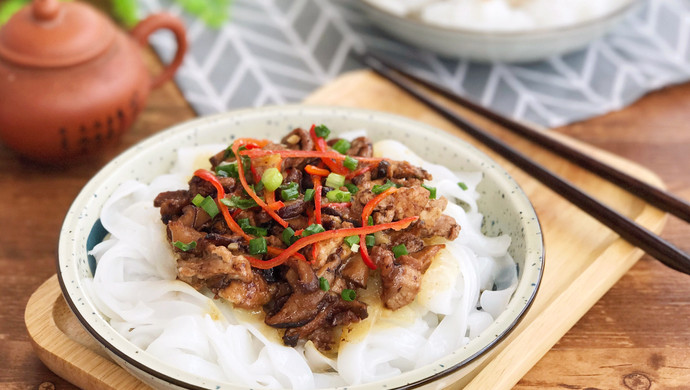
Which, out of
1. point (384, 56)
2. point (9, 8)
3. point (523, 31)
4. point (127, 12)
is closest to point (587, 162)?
point (523, 31)

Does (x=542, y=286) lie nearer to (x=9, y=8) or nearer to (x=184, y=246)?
(x=184, y=246)

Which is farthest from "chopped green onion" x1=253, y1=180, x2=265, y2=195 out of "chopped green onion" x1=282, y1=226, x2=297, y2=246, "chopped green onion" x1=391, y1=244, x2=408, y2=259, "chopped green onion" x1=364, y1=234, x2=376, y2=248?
"chopped green onion" x1=391, y1=244, x2=408, y2=259

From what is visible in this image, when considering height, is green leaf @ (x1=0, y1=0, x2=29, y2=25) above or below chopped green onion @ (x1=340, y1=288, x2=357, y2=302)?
below

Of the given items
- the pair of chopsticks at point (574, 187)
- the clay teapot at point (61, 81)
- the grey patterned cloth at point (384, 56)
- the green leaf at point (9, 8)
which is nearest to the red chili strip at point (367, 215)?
the pair of chopsticks at point (574, 187)

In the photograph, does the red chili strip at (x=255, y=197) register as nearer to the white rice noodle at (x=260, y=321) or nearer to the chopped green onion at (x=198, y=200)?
the chopped green onion at (x=198, y=200)

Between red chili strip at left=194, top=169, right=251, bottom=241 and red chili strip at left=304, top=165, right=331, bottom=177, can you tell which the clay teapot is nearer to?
red chili strip at left=194, top=169, right=251, bottom=241

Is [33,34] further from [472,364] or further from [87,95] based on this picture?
[472,364]
